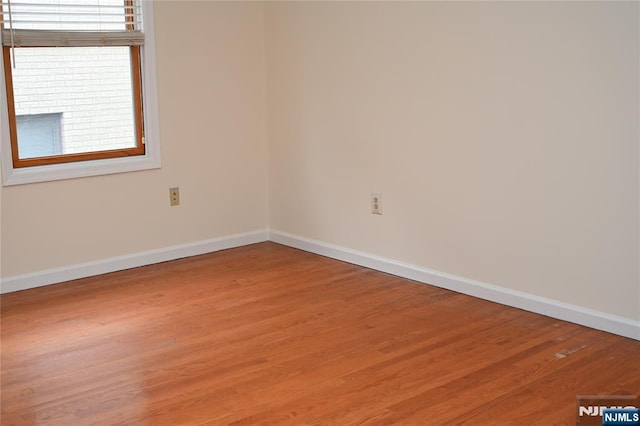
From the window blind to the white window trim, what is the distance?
0.08 meters

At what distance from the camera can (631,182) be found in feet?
10.8

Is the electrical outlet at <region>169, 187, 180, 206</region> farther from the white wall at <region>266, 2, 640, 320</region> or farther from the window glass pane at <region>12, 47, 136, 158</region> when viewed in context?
the white wall at <region>266, 2, 640, 320</region>

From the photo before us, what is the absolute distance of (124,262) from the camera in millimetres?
4586

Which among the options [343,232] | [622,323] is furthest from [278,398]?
[343,232]

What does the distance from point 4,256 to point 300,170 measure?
5.92 feet

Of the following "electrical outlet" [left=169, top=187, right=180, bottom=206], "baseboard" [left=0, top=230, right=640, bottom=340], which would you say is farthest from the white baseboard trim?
"electrical outlet" [left=169, top=187, right=180, bottom=206]

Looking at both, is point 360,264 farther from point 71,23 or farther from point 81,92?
point 71,23

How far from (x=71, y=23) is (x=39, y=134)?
62cm

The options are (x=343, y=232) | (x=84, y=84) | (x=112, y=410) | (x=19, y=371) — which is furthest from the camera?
(x=343, y=232)

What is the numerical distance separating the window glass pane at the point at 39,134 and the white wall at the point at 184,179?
0.19m

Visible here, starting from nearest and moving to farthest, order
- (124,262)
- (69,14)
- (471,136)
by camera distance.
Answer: (471,136), (69,14), (124,262)

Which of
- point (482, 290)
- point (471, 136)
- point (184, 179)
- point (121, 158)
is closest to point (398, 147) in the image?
point (471, 136)

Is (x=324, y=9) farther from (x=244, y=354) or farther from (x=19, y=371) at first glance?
(x=19, y=371)

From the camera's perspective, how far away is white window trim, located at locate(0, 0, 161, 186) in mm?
4074
